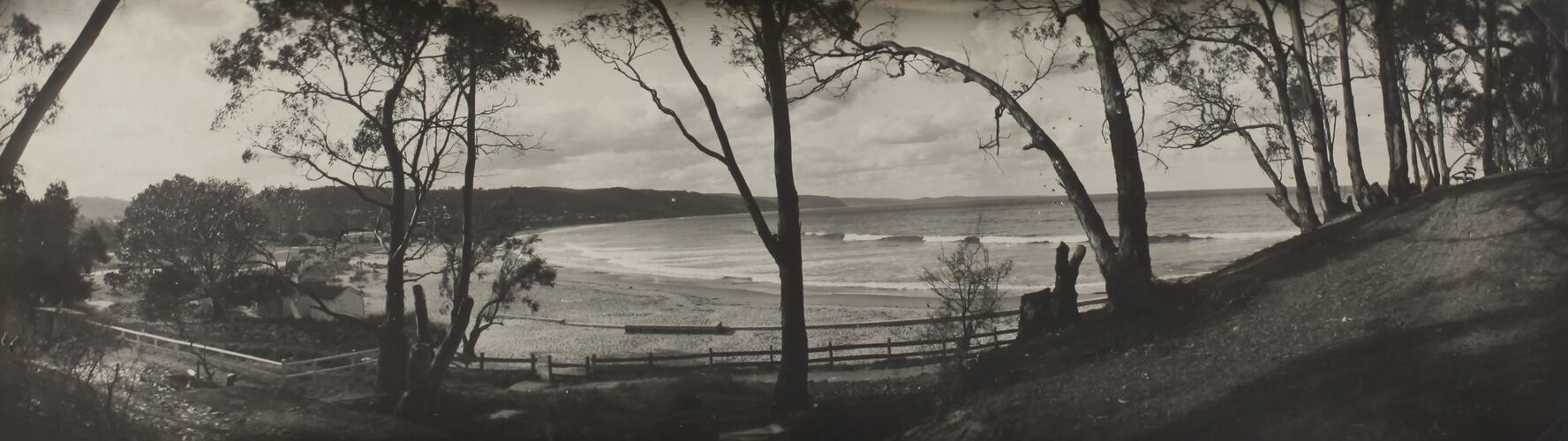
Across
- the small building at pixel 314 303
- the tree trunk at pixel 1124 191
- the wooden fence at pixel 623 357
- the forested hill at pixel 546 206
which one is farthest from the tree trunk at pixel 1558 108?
the small building at pixel 314 303

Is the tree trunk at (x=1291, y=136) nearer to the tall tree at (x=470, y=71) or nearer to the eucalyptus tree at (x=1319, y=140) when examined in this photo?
the eucalyptus tree at (x=1319, y=140)

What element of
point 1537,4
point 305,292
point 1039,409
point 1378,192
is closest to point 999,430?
point 1039,409

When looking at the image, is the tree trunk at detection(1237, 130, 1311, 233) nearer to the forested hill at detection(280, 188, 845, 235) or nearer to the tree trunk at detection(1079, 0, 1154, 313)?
the tree trunk at detection(1079, 0, 1154, 313)

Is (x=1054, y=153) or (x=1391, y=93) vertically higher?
(x=1391, y=93)

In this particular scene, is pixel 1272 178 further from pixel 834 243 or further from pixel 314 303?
pixel 314 303

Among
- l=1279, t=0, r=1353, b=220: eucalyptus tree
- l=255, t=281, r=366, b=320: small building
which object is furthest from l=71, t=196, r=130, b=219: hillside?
l=1279, t=0, r=1353, b=220: eucalyptus tree

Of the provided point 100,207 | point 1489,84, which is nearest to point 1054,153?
point 100,207
